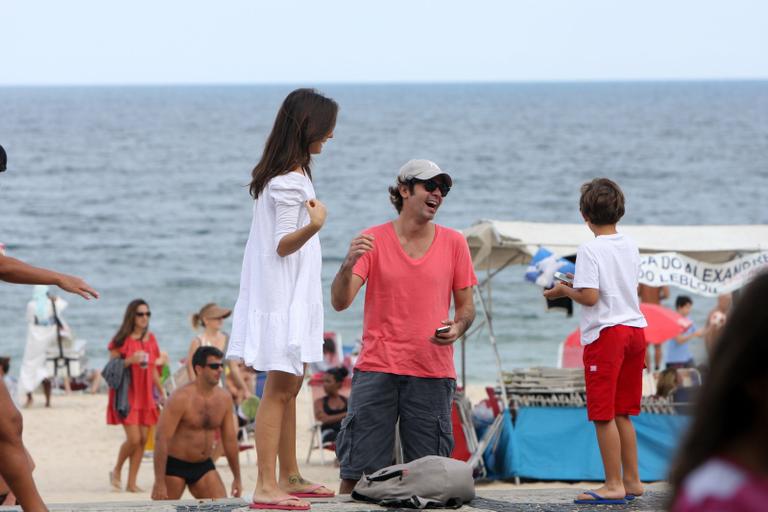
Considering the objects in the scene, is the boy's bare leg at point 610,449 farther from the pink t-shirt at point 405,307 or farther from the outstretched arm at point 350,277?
the outstretched arm at point 350,277

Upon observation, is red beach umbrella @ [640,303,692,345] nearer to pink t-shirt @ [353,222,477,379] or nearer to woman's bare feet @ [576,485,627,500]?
woman's bare feet @ [576,485,627,500]

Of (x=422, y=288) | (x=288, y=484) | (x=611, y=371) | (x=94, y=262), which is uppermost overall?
(x=94, y=262)

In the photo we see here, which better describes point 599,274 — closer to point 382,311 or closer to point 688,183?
point 382,311

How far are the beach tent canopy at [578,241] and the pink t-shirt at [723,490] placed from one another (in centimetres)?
877

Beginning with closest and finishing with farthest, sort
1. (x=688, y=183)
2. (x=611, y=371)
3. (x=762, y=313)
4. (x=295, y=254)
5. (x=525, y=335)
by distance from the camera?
(x=762, y=313), (x=295, y=254), (x=611, y=371), (x=525, y=335), (x=688, y=183)

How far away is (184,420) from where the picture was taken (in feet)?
28.3

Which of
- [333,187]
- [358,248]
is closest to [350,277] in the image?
[358,248]

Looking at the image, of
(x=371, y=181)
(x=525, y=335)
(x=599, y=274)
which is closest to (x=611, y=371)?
(x=599, y=274)

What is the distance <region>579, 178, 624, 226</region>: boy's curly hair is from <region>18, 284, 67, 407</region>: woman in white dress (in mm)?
12674

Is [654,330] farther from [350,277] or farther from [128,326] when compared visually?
[350,277]

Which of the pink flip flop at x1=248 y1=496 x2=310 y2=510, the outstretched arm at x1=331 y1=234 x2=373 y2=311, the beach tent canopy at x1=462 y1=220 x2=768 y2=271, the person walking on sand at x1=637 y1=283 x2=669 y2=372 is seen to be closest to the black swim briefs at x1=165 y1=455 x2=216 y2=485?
the beach tent canopy at x1=462 y1=220 x2=768 y2=271

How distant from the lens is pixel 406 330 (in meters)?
5.21

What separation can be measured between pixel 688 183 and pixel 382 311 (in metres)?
60.4

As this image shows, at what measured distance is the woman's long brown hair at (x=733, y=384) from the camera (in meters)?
1.57
